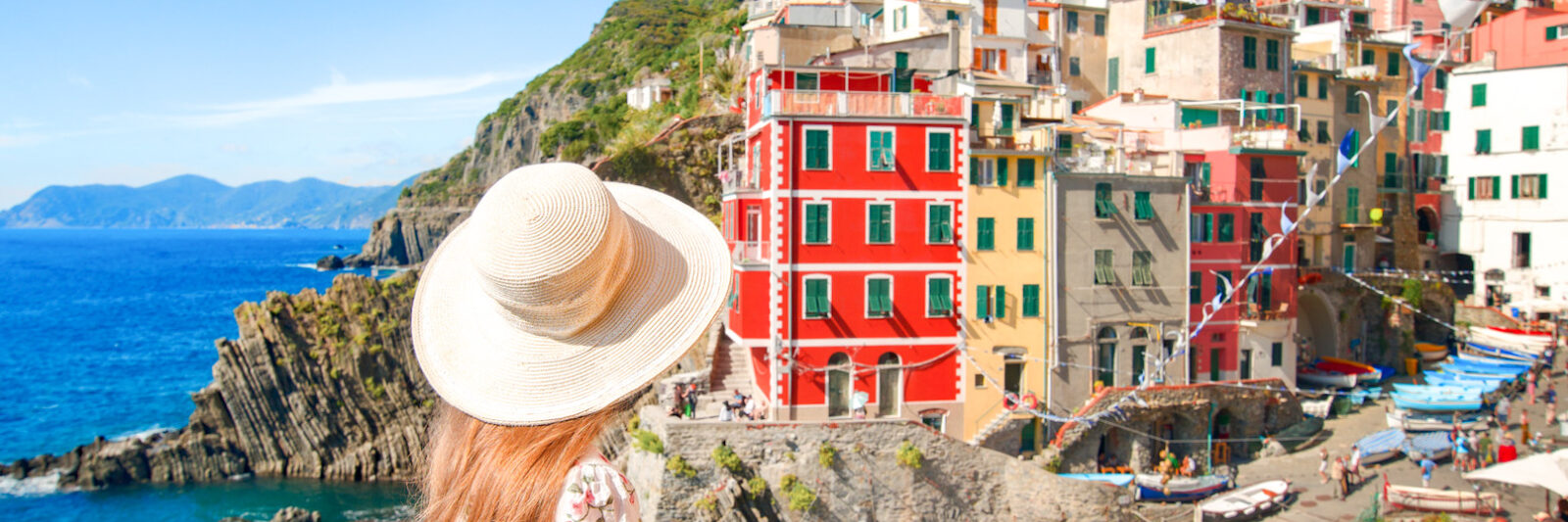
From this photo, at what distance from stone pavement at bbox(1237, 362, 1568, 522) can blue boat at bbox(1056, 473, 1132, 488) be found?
3.36 m

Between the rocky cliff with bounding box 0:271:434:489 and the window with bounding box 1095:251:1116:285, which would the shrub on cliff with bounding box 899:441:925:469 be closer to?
the window with bounding box 1095:251:1116:285

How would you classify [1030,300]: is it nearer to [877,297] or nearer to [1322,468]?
[877,297]

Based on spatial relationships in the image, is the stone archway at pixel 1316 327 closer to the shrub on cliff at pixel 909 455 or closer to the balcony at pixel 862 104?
the balcony at pixel 862 104

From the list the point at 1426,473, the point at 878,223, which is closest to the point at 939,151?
the point at 878,223

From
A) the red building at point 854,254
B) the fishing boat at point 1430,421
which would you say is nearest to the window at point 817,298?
the red building at point 854,254

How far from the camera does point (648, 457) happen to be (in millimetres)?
23766

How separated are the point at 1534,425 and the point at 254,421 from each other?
40.3m

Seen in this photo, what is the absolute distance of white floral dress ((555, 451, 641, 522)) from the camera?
9.52 feet

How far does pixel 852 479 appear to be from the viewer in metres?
24.1

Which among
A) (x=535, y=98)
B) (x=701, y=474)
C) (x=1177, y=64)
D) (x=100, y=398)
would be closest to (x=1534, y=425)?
(x=1177, y=64)

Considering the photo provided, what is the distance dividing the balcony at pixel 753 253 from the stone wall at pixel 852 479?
424 cm

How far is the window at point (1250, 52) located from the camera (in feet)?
122

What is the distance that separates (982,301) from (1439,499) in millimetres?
11085

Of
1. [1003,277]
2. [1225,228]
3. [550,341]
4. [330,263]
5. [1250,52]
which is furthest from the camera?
[330,263]
